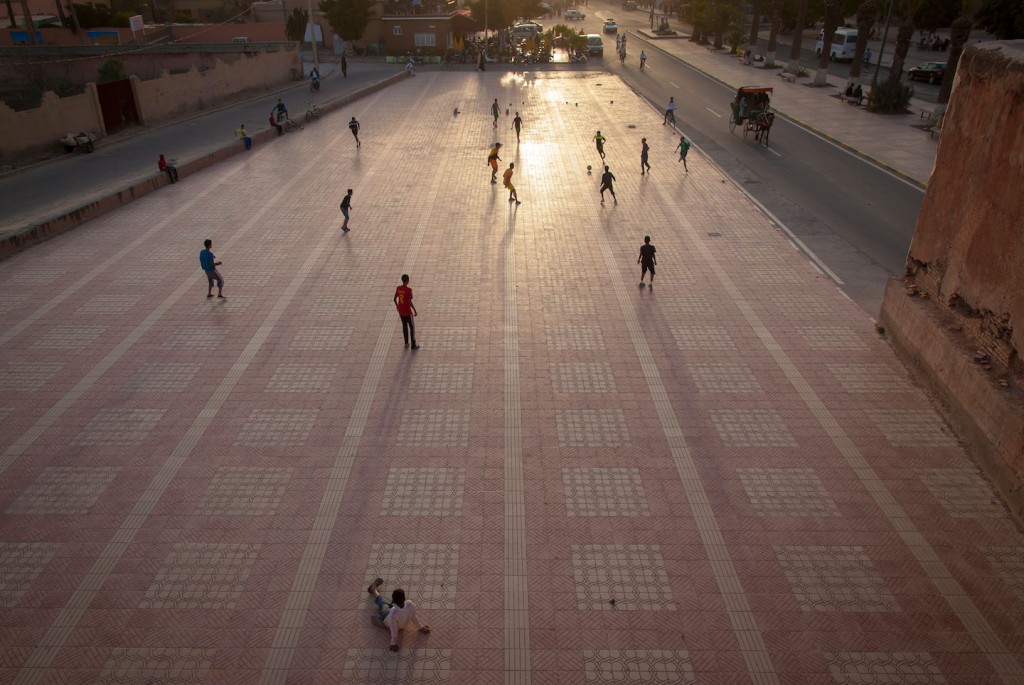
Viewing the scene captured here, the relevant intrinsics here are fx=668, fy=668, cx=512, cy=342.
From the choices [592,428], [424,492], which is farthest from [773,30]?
[424,492]

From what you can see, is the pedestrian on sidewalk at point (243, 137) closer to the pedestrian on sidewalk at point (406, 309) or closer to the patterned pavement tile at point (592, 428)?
the pedestrian on sidewalk at point (406, 309)

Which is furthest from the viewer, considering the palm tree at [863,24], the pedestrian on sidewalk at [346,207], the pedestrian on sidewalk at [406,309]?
the palm tree at [863,24]

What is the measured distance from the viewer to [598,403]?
35.1 feet

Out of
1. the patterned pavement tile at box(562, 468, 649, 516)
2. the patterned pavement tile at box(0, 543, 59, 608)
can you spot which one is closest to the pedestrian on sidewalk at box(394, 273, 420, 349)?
the patterned pavement tile at box(562, 468, 649, 516)

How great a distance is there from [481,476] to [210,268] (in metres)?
7.89

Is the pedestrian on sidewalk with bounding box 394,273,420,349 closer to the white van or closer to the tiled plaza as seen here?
the tiled plaza

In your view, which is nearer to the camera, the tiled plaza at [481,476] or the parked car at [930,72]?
the tiled plaza at [481,476]

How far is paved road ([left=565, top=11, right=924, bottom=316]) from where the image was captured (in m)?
15.9

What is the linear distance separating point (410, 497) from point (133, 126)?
27.6 metres

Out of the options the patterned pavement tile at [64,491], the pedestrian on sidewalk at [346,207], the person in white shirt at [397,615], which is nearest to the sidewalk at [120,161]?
the pedestrian on sidewalk at [346,207]

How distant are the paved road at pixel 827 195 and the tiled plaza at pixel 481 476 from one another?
1277 millimetres

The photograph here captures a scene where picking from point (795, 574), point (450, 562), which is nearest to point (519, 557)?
point (450, 562)

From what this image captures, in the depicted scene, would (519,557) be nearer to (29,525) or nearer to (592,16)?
(29,525)

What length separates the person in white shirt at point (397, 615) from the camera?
21.9 ft
